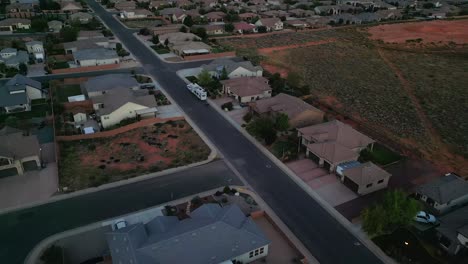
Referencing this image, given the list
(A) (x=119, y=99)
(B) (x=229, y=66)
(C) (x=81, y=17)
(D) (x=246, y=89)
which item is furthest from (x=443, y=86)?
(C) (x=81, y=17)

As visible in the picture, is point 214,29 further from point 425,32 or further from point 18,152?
point 18,152

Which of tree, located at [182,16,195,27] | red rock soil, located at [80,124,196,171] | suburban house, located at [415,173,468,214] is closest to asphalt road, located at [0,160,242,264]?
red rock soil, located at [80,124,196,171]

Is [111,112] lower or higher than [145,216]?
higher

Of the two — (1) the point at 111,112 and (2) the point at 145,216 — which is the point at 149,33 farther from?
(2) the point at 145,216

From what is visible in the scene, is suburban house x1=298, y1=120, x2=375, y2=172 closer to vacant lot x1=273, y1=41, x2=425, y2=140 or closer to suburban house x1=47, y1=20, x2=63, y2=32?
vacant lot x1=273, y1=41, x2=425, y2=140

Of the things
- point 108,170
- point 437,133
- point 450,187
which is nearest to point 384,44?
point 437,133

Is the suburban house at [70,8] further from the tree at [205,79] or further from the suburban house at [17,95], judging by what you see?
the tree at [205,79]

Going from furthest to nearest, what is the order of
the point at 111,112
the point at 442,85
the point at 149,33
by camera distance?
the point at 149,33 → the point at 442,85 → the point at 111,112
